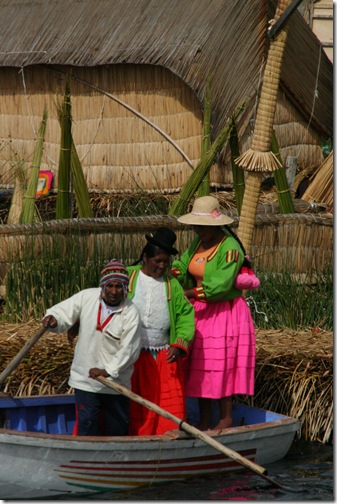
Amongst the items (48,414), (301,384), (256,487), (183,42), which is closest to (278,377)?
(301,384)

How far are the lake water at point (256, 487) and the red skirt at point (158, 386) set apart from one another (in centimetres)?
39

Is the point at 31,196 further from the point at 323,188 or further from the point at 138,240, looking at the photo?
the point at 323,188

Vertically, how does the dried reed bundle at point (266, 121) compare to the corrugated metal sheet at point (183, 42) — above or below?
below

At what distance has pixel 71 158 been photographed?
9594mm

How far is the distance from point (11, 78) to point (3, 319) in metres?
4.57

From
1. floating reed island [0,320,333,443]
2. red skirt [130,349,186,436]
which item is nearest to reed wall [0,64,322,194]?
floating reed island [0,320,333,443]

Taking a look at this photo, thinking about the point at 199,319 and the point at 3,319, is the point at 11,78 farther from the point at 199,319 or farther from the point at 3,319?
the point at 199,319

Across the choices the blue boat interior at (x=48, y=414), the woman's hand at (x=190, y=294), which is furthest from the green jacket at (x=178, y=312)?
the blue boat interior at (x=48, y=414)

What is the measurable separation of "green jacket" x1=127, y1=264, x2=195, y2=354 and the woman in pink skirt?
0.50ft

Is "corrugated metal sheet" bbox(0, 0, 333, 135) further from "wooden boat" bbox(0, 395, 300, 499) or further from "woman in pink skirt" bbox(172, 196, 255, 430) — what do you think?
"wooden boat" bbox(0, 395, 300, 499)

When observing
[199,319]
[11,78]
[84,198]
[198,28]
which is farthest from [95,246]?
[11,78]

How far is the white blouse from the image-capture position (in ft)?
22.0

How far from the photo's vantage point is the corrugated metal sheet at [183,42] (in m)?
11.4

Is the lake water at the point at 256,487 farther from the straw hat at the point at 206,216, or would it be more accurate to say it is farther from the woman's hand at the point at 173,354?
the straw hat at the point at 206,216
